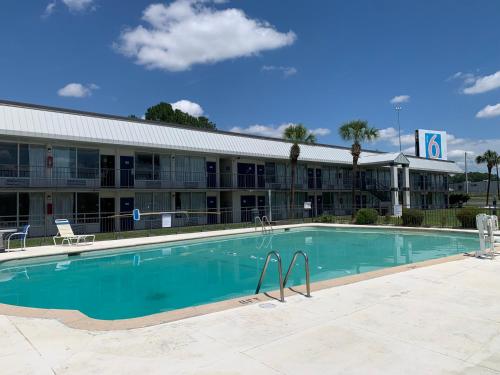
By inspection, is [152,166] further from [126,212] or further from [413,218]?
[413,218]

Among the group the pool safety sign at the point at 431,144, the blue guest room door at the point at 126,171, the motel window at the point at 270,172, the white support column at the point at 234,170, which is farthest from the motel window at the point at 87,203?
the pool safety sign at the point at 431,144

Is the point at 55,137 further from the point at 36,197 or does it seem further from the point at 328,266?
the point at 328,266

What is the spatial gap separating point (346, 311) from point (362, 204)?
1468 inches

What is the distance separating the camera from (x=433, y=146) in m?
55.8

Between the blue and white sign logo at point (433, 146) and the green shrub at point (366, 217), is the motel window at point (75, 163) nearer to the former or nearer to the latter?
the green shrub at point (366, 217)

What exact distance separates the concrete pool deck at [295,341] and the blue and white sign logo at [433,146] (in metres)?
52.2

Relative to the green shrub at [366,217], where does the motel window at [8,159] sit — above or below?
above

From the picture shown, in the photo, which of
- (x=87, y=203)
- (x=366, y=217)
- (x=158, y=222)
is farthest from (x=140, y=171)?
(x=366, y=217)

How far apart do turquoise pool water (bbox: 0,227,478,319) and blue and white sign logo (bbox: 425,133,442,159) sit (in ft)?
121

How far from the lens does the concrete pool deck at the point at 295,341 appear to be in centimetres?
435

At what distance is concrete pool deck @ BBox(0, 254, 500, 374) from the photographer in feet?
14.3

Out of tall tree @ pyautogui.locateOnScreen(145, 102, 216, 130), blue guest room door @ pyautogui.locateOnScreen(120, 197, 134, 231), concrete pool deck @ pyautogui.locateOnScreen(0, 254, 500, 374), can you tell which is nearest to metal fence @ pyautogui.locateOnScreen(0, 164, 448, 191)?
blue guest room door @ pyautogui.locateOnScreen(120, 197, 134, 231)

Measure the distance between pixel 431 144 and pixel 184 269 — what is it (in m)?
51.4

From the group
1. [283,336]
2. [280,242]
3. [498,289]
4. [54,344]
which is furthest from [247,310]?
[280,242]
